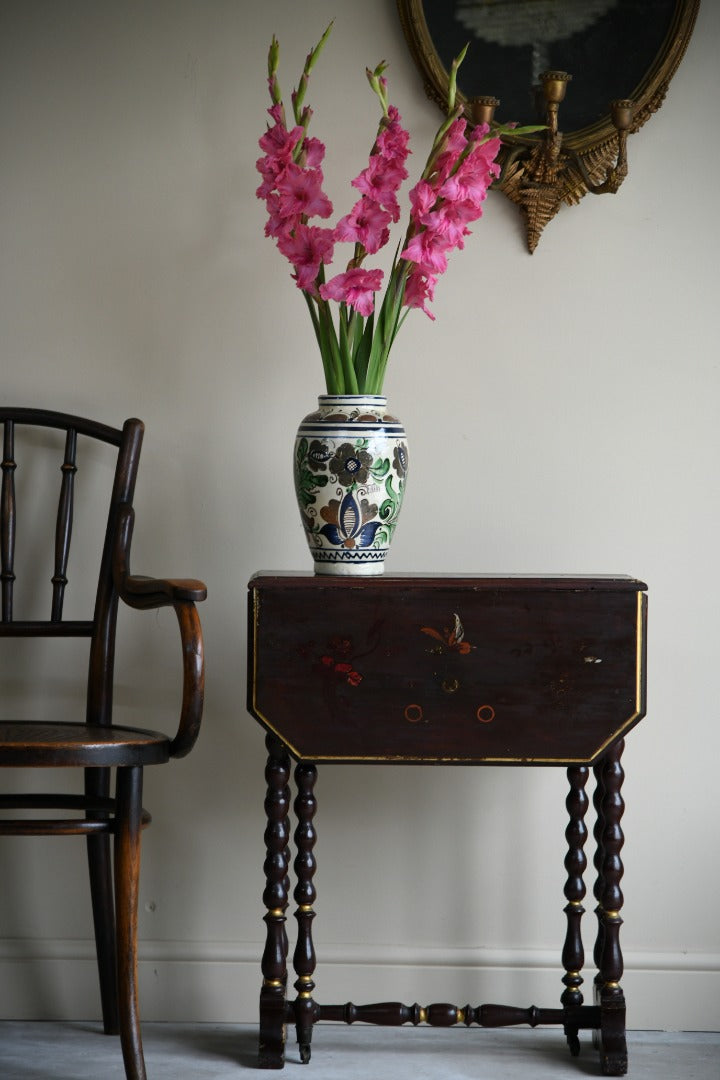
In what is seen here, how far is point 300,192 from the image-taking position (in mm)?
1832

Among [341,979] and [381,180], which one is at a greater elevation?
[381,180]

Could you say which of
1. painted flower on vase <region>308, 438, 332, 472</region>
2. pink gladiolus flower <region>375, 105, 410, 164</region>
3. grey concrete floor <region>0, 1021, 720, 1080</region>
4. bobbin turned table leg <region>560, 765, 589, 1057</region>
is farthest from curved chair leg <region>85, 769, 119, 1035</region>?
pink gladiolus flower <region>375, 105, 410, 164</region>

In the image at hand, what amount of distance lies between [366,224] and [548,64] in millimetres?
586

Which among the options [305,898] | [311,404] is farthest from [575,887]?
[311,404]

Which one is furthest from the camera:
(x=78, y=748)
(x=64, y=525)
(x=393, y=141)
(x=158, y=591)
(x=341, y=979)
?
(x=341, y=979)

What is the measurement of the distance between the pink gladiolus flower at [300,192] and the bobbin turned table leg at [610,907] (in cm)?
102

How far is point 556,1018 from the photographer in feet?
6.12

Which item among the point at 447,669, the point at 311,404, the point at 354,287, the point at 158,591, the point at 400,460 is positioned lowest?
the point at 447,669

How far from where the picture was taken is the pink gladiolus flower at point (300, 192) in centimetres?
182

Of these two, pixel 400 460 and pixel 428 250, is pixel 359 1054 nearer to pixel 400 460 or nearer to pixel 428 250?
pixel 400 460

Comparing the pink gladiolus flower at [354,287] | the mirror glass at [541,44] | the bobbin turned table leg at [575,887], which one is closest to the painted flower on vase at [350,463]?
the pink gladiolus flower at [354,287]

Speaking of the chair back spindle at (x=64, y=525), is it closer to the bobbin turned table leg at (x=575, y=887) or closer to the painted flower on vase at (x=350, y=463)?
the painted flower on vase at (x=350, y=463)

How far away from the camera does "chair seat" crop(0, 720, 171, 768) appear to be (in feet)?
5.04

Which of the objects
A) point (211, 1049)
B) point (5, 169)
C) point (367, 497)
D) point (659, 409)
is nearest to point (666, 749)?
point (659, 409)
